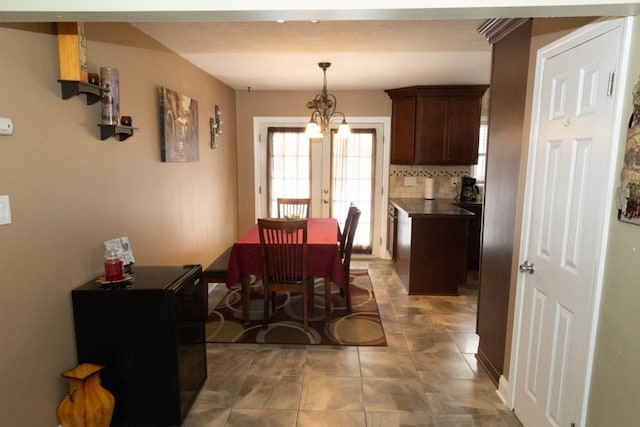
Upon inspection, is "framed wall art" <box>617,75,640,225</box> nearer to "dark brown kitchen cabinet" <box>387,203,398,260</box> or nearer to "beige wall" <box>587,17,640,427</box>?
"beige wall" <box>587,17,640,427</box>

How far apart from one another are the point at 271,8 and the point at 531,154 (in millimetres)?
1589

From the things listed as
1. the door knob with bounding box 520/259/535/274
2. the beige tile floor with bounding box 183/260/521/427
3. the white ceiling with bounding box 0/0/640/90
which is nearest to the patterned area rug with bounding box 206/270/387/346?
the beige tile floor with bounding box 183/260/521/427

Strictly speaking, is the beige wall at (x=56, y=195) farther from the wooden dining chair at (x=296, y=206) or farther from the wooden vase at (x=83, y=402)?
the wooden dining chair at (x=296, y=206)

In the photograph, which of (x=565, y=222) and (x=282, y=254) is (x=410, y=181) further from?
(x=565, y=222)

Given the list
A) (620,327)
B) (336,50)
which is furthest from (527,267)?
(336,50)

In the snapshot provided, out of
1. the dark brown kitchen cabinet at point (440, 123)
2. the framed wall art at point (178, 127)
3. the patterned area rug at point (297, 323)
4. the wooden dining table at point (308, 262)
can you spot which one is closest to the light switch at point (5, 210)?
the framed wall art at point (178, 127)

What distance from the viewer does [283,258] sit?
3.11 metres

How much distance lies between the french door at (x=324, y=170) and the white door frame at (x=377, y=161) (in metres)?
0.03

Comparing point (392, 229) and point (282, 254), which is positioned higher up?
point (282, 254)

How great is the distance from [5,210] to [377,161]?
4.49 metres

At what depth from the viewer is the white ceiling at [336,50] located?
104 inches

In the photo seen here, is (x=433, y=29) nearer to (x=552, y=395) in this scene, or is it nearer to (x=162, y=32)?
(x=162, y=32)

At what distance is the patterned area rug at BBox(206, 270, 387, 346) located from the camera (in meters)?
3.12

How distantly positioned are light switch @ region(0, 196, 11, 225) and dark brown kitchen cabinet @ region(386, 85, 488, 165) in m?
4.38
